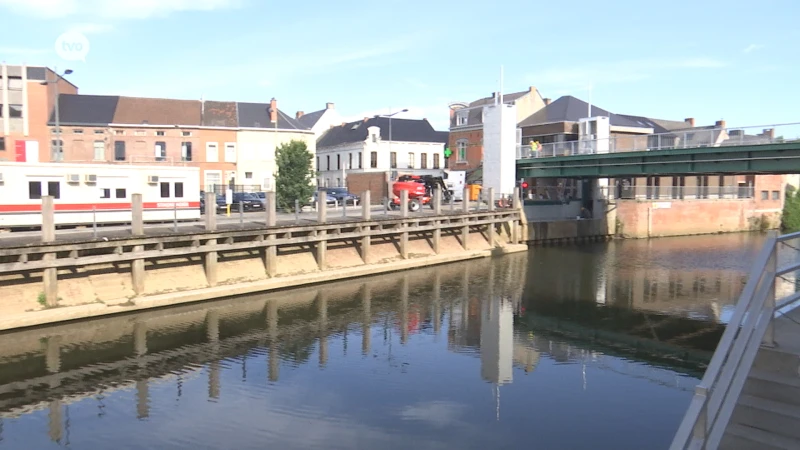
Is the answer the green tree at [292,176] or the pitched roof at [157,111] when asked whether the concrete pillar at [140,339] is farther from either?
the pitched roof at [157,111]

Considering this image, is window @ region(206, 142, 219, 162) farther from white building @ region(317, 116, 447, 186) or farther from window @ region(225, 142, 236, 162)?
white building @ region(317, 116, 447, 186)

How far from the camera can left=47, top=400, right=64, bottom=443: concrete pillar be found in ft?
41.8

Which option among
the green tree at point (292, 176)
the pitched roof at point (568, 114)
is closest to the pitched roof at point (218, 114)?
the green tree at point (292, 176)

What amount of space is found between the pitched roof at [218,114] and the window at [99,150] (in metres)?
9.34

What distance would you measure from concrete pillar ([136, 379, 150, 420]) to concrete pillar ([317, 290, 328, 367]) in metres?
4.54

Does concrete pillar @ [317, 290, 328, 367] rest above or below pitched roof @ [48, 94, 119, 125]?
below

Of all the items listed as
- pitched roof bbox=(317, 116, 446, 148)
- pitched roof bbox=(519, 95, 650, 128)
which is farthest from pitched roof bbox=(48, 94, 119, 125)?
pitched roof bbox=(519, 95, 650, 128)

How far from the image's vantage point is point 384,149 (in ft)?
247

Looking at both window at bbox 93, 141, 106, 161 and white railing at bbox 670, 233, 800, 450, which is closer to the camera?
white railing at bbox 670, 233, 800, 450

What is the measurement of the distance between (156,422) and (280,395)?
9.22 feet

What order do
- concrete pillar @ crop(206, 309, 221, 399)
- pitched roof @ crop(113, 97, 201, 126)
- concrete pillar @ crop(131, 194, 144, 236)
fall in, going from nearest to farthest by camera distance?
concrete pillar @ crop(206, 309, 221, 399) → concrete pillar @ crop(131, 194, 144, 236) → pitched roof @ crop(113, 97, 201, 126)

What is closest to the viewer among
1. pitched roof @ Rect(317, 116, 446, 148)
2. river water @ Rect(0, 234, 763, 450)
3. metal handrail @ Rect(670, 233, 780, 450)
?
metal handrail @ Rect(670, 233, 780, 450)

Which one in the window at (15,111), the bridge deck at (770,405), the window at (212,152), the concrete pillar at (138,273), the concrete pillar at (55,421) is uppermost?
the window at (15,111)

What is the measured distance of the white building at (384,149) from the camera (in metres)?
75.4
